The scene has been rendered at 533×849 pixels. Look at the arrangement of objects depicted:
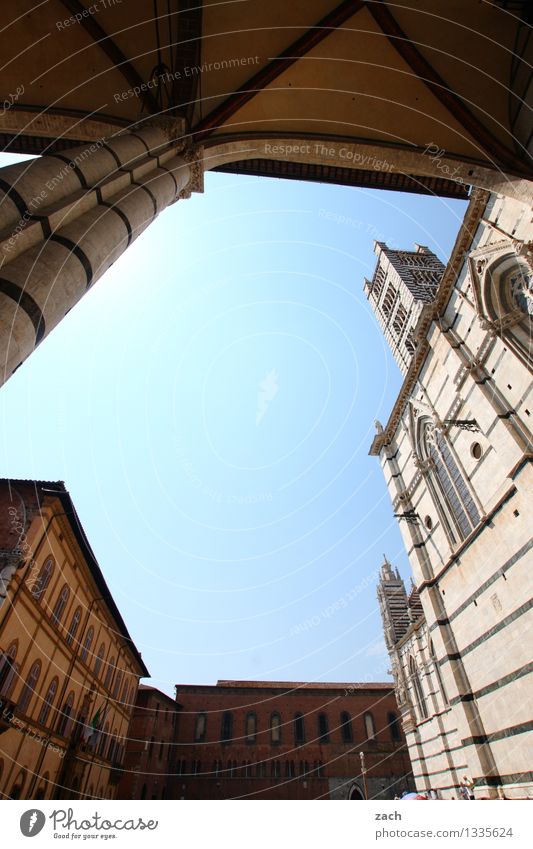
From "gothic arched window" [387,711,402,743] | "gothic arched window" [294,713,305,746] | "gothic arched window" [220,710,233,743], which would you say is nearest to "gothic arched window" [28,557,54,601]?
"gothic arched window" [220,710,233,743]

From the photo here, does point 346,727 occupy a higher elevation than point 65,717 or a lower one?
higher

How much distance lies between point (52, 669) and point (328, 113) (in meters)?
22.1

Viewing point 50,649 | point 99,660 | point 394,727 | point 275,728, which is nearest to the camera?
point 50,649

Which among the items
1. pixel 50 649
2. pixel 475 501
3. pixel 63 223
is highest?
pixel 475 501

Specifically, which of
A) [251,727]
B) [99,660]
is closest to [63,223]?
[99,660]

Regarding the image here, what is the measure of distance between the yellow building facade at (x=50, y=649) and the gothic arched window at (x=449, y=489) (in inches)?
661

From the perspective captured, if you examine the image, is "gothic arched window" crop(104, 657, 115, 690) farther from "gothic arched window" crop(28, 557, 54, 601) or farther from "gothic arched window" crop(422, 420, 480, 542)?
"gothic arched window" crop(422, 420, 480, 542)

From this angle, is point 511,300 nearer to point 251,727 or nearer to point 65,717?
point 65,717

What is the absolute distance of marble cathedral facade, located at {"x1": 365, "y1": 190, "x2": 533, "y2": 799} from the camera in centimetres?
1285

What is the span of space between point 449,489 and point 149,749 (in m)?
36.8

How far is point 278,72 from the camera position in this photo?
7.57 meters

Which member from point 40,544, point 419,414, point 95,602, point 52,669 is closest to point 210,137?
point 40,544

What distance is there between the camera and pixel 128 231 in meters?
4.85

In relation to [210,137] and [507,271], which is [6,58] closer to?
[210,137]
